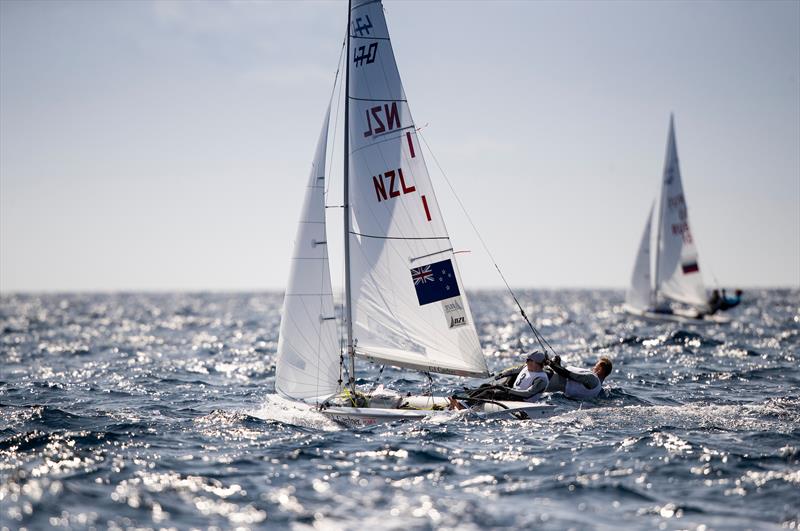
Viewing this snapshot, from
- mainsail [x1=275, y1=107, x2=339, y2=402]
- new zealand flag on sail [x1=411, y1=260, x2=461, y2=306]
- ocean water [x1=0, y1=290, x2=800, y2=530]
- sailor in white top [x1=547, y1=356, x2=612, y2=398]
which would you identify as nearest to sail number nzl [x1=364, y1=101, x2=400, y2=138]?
mainsail [x1=275, y1=107, x2=339, y2=402]

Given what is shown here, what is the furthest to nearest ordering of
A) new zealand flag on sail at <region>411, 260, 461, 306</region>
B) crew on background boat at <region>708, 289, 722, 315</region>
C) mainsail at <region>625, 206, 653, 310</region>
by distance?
mainsail at <region>625, 206, 653, 310</region> < crew on background boat at <region>708, 289, 722, 315</region> < new zealand flag on sail at <region>411, 260, 461, 306</region>

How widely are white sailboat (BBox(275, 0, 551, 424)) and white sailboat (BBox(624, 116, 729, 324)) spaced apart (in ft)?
105

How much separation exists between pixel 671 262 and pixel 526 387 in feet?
110

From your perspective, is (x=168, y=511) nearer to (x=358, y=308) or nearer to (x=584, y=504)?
(x=584, y=504)

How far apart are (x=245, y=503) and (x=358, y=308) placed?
20.4 feet

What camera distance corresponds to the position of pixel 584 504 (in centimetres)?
862

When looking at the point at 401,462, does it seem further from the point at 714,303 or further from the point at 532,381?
the point at 714,303

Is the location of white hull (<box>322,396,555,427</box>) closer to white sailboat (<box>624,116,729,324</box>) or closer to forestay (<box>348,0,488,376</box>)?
forestay (<box>348,0,488,376</box>)

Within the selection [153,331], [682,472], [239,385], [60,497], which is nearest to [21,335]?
[153,331]

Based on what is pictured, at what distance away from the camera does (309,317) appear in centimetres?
1416

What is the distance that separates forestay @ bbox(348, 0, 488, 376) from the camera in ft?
47.6

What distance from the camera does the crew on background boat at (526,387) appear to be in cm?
1438

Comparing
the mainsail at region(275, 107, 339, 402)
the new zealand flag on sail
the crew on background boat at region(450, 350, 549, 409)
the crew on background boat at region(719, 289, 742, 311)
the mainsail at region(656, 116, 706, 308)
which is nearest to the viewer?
the mainsail at region(275, 107, 339, 402)

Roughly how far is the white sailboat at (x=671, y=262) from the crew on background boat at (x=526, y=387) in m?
31.2
